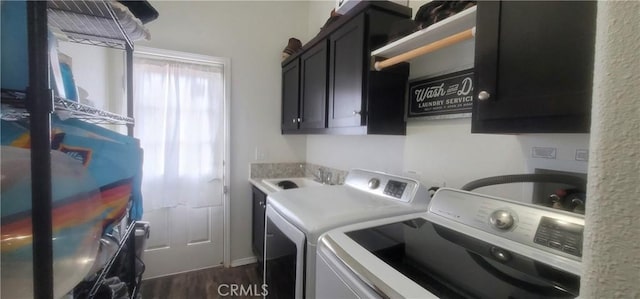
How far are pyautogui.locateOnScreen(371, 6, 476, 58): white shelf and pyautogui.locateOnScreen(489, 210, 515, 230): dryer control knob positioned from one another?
73 cm

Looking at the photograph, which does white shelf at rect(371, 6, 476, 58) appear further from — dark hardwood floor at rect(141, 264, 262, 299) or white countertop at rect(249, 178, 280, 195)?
dark hardwood floor at rect(141, 264, 262, 299)

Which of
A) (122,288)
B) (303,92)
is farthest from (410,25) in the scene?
(122,288)

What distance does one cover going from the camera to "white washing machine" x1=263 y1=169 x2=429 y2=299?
0.98 metres

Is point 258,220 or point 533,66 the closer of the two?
point 533,66

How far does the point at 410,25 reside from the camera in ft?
4.58

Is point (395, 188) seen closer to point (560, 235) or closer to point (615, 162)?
point (560, 235)

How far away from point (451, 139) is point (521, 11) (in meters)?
0.68

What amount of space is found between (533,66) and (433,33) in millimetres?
529

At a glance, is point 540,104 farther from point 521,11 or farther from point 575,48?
point 521,11

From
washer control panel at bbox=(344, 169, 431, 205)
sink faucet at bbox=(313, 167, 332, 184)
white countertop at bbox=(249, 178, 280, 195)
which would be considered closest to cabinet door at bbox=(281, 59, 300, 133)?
sink faucet at bbox=(313, 167, 332, 184)

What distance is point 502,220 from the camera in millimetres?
825

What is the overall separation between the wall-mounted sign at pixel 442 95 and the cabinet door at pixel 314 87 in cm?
64

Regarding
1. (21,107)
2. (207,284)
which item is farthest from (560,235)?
(207,284)

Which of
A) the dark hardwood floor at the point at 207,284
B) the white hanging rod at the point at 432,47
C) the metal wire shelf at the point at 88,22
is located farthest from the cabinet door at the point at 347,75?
the dark hardwood floor at the point at 207,284
